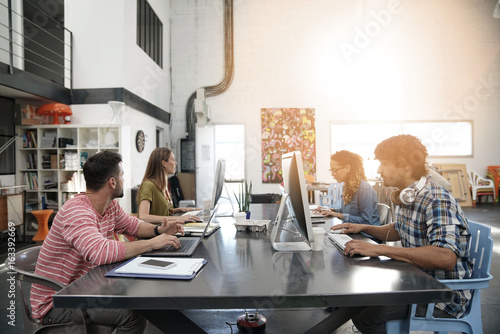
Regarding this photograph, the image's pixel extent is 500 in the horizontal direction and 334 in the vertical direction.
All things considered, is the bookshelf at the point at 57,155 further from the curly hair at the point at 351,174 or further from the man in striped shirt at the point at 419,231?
the man in striped shirt at the point at 419,231

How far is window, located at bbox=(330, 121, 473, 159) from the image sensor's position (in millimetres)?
8234

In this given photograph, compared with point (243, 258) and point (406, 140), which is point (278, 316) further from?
point (406, 140)

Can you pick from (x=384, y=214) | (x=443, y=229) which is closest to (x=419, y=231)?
(x=443, y=229)

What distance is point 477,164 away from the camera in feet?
27.2

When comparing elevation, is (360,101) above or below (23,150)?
above

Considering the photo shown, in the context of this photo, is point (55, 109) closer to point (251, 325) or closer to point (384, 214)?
point (251, 325)

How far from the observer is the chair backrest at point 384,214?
8.67ft

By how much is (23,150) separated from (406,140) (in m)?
5.79

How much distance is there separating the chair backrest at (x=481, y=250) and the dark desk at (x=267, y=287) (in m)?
0.48

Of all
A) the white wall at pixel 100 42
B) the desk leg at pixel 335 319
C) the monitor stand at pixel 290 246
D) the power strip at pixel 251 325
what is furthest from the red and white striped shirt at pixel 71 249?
the white wall at pixel 100 42

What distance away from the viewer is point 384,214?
269cm

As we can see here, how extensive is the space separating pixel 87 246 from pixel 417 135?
8.48 metres

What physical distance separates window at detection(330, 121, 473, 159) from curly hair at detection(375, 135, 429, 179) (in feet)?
22.0

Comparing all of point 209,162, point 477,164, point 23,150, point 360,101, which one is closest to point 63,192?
point 23,150
